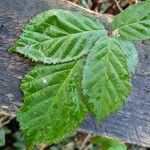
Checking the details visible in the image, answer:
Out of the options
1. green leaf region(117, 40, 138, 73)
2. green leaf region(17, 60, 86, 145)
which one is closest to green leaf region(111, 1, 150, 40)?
green leaf region(117, 40, 138, 73)

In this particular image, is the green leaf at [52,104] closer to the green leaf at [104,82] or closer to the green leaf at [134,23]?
the green leaf at [104,82]

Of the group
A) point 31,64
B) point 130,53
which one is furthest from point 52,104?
point 130,53

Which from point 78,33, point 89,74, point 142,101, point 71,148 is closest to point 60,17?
point 78,33

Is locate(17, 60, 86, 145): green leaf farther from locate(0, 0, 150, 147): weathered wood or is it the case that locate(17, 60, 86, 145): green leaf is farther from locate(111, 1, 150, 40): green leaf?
locate(111, 1, 150, 40): green leaf

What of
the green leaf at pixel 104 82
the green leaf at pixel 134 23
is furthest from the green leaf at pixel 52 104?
the green leaf at pixel 134 23

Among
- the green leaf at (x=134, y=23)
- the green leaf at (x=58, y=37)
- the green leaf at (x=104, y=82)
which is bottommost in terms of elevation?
the green leaf at (x=104, y=82)

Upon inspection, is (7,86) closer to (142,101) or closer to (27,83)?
(27,83)

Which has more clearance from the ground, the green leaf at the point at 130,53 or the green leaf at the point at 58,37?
the green leaf at the point at 58,37
